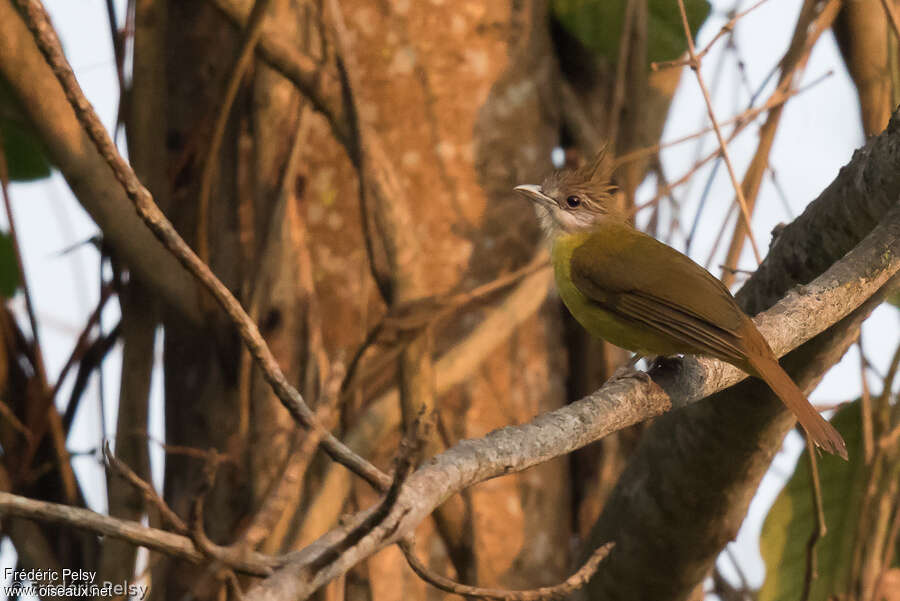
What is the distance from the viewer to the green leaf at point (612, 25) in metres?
3.61

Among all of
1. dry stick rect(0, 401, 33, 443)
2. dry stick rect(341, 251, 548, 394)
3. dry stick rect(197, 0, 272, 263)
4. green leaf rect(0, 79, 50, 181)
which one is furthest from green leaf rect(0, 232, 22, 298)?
dry stick rect(341, 251, 548, 394)

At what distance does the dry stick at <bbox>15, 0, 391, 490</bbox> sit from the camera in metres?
1.40

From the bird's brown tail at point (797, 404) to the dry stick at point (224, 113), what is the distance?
1741 millimetres

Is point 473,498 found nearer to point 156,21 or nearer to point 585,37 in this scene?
point 585,37

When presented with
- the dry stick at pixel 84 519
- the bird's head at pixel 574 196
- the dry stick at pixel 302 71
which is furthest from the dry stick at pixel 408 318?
the dry stick at pixel 84 519

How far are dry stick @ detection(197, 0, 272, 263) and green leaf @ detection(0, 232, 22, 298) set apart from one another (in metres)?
0.87

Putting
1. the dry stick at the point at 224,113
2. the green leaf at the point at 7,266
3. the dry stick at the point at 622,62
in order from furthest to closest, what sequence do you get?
the green leaf at the point at 7,266 < the dry stick at the point at 622,62 < the dry stick at the point at 224,113

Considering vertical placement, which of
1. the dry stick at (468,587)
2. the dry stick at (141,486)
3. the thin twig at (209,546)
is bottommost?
the thin twig at (209,546)

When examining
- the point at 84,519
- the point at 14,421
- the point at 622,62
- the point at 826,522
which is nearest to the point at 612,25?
the point at 622,62

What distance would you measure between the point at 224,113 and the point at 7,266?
1164 mm

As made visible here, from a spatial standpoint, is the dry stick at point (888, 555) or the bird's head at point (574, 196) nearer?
the dry stick at point (888, 555)

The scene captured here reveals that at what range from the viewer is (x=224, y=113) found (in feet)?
10.6

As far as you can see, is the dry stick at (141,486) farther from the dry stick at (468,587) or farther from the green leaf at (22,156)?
the green leaf at (22,156)

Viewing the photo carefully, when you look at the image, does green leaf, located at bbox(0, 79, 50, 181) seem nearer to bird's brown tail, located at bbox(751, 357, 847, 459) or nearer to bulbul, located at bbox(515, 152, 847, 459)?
bulbul, located at bbox(515, 152, 847, 459)
